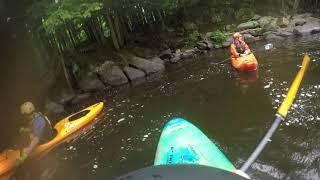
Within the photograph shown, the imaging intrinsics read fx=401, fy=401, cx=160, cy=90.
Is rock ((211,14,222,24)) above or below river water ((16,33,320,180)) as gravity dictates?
above

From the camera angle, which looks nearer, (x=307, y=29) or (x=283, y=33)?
(x=307, y=29)

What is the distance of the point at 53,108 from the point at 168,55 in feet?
18.8

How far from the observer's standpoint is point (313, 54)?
1266 cm

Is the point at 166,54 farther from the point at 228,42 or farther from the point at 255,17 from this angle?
the point at 255,17

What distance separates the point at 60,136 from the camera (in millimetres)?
9633

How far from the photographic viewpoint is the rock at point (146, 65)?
50.7 feet

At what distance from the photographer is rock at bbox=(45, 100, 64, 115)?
1312 cm

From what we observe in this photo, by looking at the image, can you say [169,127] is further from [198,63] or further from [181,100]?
[198,63]

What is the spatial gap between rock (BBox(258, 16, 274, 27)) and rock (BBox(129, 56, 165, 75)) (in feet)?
18.3

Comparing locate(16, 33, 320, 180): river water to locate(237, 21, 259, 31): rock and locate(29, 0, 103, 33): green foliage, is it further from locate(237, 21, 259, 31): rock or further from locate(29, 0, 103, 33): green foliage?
locate(237, 21, 259, 31): rock

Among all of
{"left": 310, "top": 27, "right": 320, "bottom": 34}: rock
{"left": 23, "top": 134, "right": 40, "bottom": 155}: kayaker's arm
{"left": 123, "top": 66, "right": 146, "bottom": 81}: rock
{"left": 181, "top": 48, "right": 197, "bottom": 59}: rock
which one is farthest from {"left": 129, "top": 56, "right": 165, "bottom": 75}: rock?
{"left": 23, "top": 134, "right": 40, "bottom": 155}: kayaker's arm

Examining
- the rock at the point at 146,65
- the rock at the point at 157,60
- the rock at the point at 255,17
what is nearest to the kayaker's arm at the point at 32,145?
the rock at the point at 146,65

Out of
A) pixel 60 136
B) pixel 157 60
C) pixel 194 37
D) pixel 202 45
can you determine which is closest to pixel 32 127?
pixel 60 136

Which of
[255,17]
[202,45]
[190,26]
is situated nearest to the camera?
[202,45]
